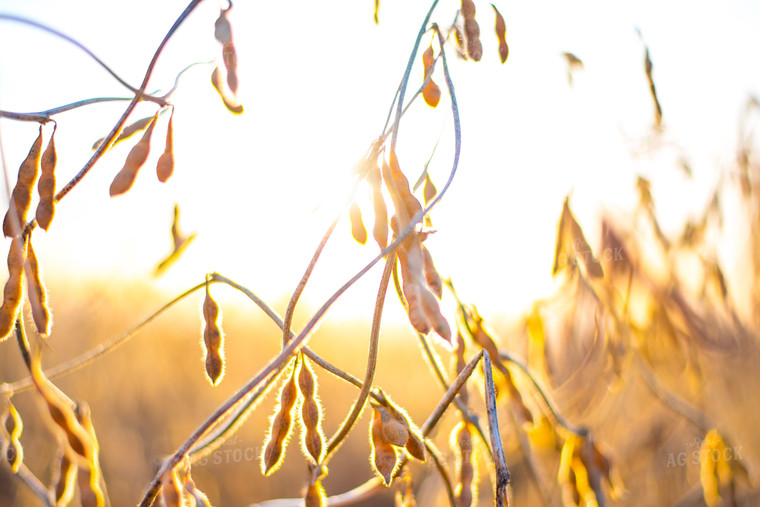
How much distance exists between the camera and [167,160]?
37.0 inches

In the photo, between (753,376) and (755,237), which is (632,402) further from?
(755,237)

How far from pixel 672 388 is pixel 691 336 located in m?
0.91

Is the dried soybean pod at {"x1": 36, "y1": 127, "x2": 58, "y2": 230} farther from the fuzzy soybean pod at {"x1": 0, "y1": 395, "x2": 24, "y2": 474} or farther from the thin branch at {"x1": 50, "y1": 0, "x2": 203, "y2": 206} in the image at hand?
the fuzzy soybean pod at {"x1": 0, "y1": 395, "x2": 24, "y2": 474}

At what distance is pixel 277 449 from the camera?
87cm

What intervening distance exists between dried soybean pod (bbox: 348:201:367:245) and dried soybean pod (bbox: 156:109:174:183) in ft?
0.92

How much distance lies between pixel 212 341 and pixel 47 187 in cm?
31

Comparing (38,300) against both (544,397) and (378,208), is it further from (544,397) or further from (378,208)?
(544,397)

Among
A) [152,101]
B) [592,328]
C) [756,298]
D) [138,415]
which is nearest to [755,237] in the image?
[756,298]

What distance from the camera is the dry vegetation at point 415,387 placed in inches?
32.8

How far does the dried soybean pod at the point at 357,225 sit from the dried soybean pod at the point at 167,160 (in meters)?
0.28

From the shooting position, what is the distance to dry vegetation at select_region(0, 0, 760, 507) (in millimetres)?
832
